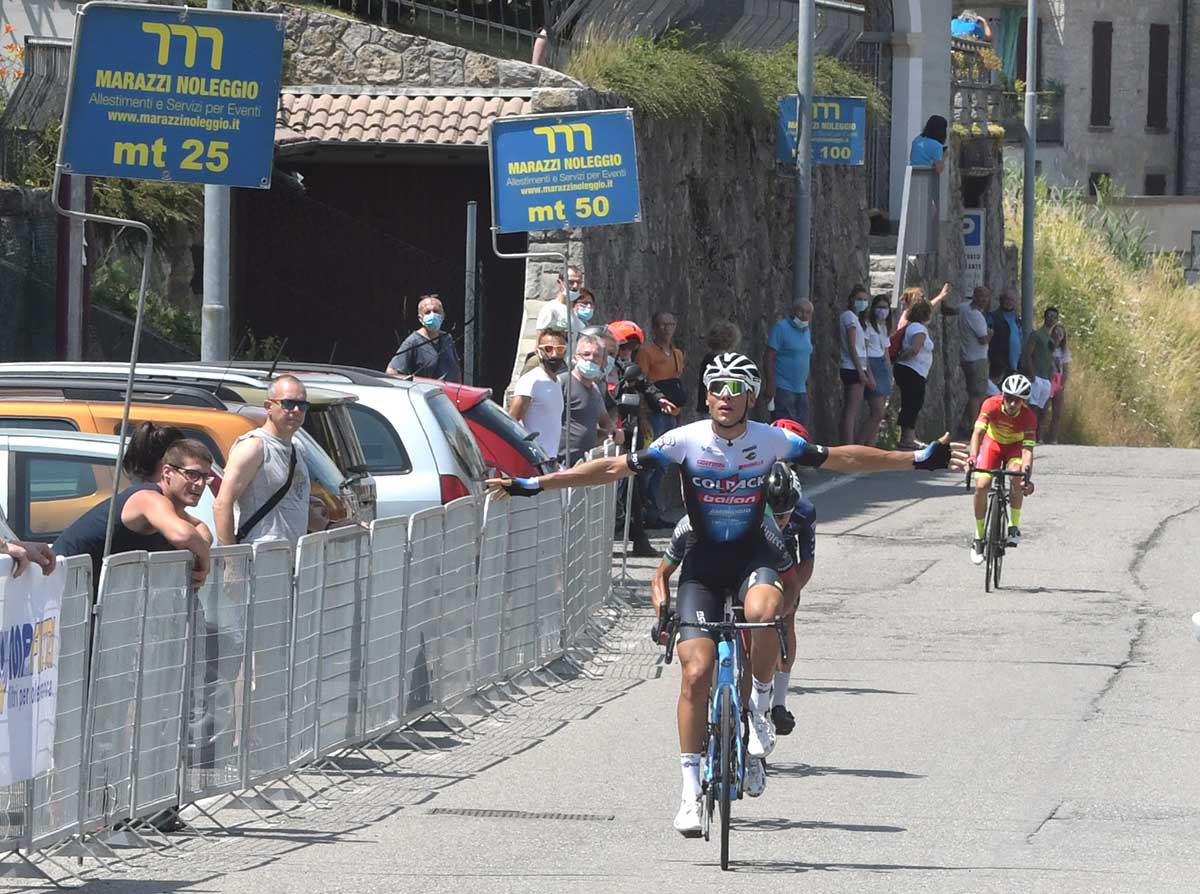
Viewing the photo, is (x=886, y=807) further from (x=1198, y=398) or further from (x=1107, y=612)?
(x=1198, y=398)

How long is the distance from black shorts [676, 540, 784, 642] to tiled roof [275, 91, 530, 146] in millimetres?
12571

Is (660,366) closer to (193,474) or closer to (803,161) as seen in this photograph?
(803,161)

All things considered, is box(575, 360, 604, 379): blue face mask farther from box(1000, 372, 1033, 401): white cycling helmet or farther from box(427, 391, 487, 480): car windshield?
box(427, 391, 487, 480): car windshield

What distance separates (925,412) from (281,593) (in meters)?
26.0

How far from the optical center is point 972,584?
1748 centimetres

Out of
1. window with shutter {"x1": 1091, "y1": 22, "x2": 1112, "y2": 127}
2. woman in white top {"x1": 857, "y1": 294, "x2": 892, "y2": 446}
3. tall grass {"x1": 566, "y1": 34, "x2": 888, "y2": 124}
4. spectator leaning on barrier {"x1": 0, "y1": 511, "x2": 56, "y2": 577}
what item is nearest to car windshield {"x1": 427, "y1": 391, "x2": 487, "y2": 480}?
spectator leaning on barrier {"x1": 0, "y1": 511, "x2": 56, "y2": 577}

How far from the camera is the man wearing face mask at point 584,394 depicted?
55.6 ft

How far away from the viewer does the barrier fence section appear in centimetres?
788

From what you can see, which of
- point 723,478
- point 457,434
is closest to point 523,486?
point 723,478

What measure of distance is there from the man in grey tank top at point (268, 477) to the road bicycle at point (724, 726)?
2.41 m

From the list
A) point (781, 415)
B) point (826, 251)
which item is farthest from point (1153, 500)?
point (826, 251)

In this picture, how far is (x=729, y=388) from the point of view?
9031 millimetres

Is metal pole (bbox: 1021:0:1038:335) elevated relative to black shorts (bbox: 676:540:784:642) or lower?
elevated

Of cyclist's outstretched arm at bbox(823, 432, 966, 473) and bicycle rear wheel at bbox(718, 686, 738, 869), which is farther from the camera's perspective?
cyclist's outstretched arm at bbox(823, 432, 966, 473)
